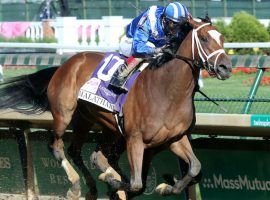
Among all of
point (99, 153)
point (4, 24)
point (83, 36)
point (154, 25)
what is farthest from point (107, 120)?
point (4, 24)

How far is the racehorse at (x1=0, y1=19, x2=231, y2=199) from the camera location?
18.0 feet

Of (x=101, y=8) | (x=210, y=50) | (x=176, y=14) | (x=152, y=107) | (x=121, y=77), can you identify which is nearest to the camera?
(x=210, y=50)

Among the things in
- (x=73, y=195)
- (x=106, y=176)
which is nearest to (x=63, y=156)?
(x=73, y=195)

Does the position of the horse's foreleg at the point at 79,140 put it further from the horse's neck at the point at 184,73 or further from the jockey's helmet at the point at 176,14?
the jockey's helmet at the point at 176,14

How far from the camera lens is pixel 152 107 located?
225 inches

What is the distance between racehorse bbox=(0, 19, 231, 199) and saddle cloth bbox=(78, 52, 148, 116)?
0.07 meters

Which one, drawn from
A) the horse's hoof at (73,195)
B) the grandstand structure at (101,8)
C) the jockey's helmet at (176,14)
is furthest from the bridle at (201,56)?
the grandstand structure at (101,8)

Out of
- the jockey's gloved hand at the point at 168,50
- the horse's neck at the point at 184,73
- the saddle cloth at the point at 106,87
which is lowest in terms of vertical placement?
the saddle cloth at the point at 106,87

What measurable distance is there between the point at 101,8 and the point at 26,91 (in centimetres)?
2380

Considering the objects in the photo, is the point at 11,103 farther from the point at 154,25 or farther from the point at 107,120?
the point at 154,25

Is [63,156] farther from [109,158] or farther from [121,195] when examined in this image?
[121,195]

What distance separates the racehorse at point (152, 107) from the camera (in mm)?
5488

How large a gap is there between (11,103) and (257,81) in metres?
2.31

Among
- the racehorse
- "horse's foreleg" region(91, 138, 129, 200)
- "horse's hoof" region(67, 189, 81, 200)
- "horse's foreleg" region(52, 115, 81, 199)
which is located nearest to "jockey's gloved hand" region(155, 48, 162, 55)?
the racehorse
